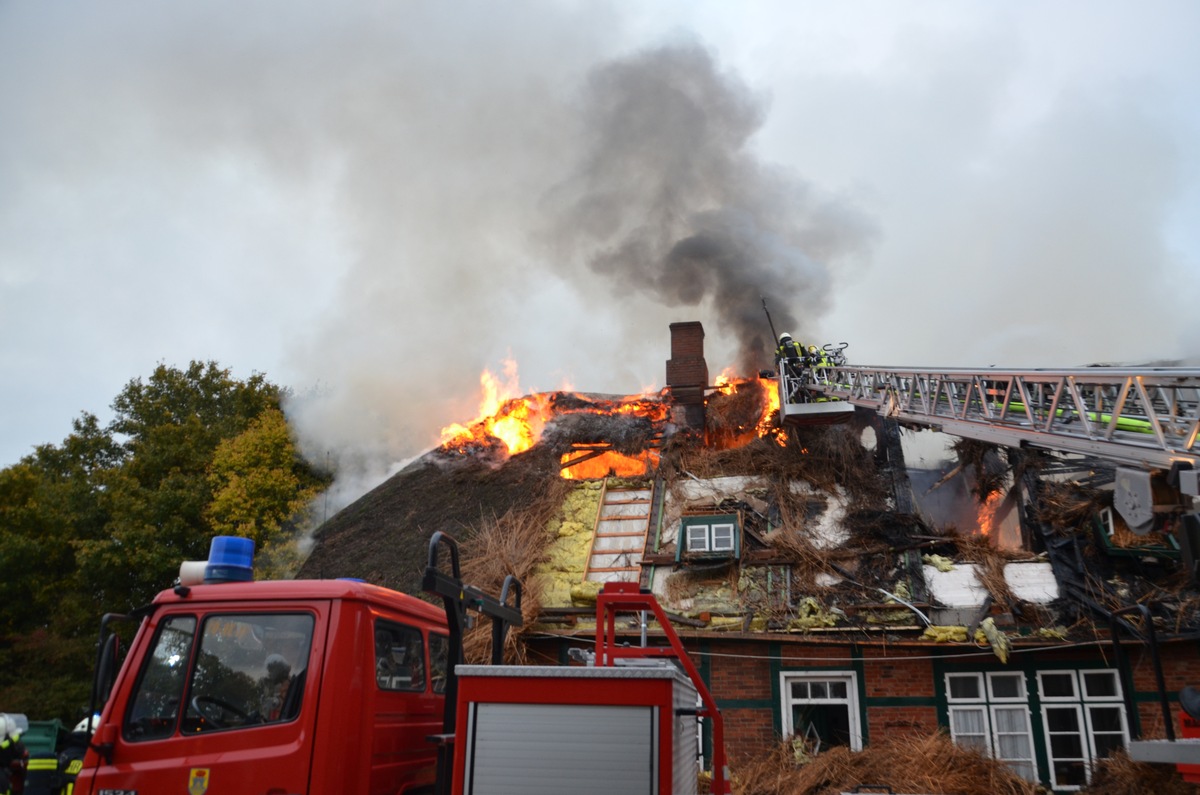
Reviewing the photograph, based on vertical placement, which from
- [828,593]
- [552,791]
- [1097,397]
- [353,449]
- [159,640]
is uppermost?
[353,449]

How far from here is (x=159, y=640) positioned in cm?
443

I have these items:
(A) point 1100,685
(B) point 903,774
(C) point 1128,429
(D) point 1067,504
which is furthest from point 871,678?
(C) point 1128,429

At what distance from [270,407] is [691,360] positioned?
16681mm

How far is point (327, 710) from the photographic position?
13.7 ft

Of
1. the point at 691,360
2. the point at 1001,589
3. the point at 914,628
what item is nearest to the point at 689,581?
the point at 914,628

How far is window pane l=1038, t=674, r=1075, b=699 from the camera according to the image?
983 centimetres

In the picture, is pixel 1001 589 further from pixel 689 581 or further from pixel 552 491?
pixel 552 491

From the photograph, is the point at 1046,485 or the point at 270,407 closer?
the point at 1046,485

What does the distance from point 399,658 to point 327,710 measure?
2.43 feet

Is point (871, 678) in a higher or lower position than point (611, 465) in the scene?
lower

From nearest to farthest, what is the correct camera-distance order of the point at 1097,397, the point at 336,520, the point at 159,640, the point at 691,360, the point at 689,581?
1. the point at 159,640
2. the point at 1097,397
3. the point at 689,581
4. the point at 336,520
5. the point at 691,360

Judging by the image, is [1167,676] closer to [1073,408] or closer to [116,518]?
[1073,408]

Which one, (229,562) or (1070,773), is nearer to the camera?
(229,562)

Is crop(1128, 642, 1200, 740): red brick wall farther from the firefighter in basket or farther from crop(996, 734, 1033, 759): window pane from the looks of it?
the firefighter in basket
